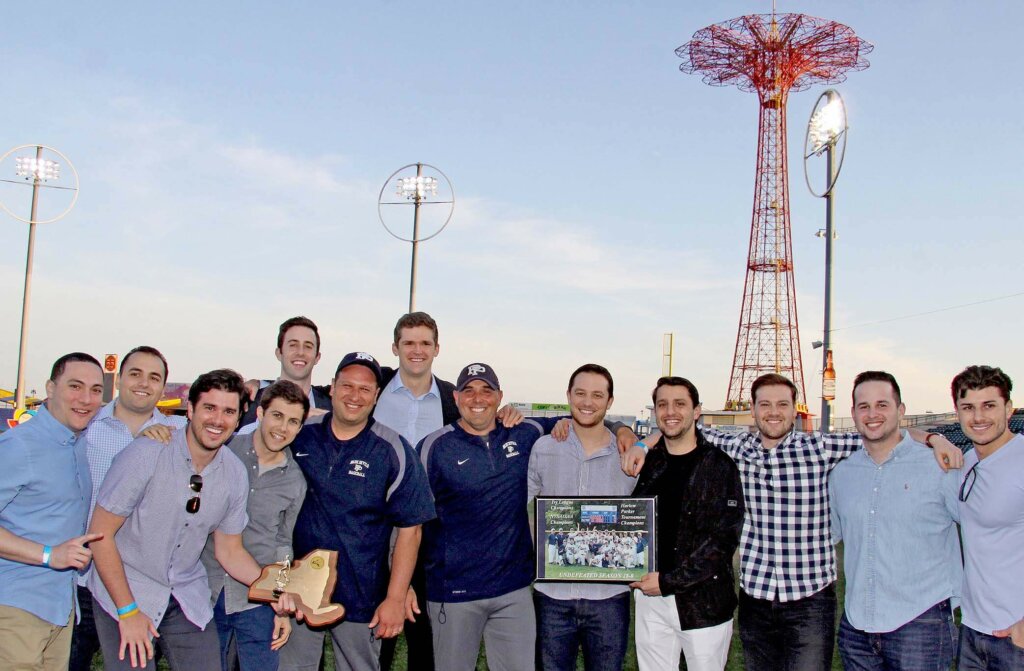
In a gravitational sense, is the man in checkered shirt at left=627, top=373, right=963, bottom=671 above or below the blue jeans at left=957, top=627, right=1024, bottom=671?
above

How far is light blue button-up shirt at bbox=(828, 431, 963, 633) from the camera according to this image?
539 centimetres

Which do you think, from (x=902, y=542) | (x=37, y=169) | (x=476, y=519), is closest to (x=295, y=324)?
(x=476, y=519)

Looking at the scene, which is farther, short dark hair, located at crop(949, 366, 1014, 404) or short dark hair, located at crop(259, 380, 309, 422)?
short dark hair, located at crop(259, 380, 309, 422)

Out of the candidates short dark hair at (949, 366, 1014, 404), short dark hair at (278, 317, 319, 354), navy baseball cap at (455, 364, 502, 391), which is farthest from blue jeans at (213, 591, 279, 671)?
short dark hair at (949, 366, 1014, 404)

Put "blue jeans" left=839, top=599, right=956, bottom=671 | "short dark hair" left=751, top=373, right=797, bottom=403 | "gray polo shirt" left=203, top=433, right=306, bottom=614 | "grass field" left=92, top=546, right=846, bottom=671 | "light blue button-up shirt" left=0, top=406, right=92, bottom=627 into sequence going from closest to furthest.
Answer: "light blue button-up shirt" left=0, top=406, right=92, bottom=627 → "blue jeans" left=839, top=599, right=956, bottom=671 → "gray polo shirt" left=203, top=433, right=306, bottom=614 → "short dark hair" left=751, top=373, right=797, bottom=403 → "grass field" left=92, top=546, right=846, bottom=671

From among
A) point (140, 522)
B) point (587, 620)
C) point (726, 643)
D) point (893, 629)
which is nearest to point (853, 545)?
point (893, 629)

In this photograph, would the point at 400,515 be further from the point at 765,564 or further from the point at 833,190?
the point at 833,190

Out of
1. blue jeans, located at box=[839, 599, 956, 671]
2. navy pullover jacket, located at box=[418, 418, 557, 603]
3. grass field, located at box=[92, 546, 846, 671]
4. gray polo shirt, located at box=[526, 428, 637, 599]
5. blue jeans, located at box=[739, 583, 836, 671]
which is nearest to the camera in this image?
blue jeans, located at box=[839, 599, 956, 671]

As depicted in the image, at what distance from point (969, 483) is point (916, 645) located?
1025 millimetres

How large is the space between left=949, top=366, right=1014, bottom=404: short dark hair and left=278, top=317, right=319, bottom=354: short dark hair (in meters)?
4.62

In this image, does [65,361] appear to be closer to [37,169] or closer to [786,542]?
[786,542]

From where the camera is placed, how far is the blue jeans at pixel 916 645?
17.5 ft

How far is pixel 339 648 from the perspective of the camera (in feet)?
18.9

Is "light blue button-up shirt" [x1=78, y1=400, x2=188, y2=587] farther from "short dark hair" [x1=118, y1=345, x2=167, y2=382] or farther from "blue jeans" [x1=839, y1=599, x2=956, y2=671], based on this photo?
"blue jeans" [x1=839, y1=599, x2=956, y2=671]
